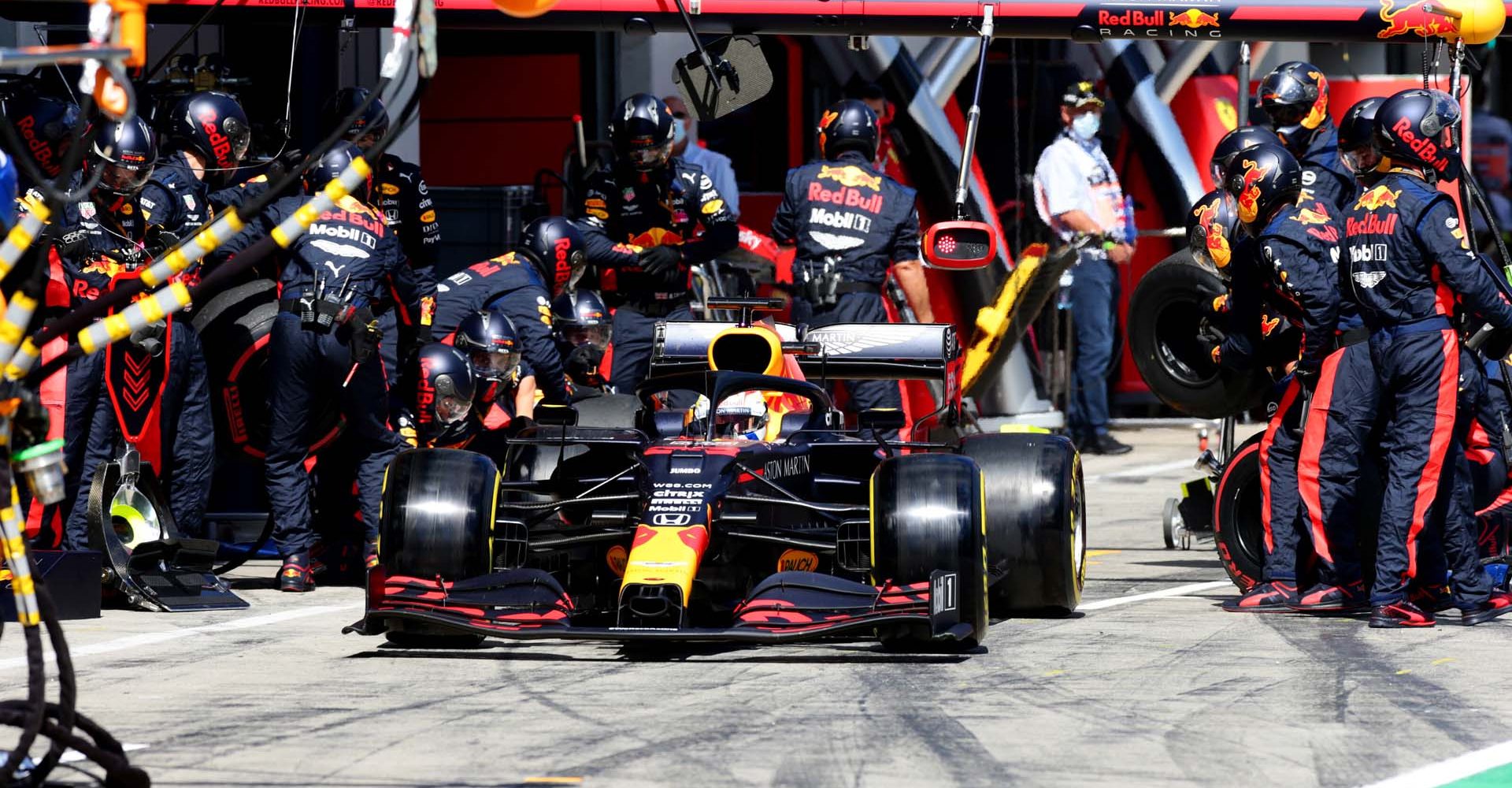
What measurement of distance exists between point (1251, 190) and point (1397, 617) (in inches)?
76.0

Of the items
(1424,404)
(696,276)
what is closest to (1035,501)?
(1424,404)

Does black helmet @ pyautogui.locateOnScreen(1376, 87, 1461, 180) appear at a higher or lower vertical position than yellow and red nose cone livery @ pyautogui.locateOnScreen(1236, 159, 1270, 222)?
higher

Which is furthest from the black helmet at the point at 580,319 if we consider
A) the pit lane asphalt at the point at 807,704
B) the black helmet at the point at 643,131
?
the pit lane asphalt at the point at 807,704

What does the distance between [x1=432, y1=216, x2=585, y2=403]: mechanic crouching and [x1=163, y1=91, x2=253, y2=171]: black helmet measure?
1.36 meters

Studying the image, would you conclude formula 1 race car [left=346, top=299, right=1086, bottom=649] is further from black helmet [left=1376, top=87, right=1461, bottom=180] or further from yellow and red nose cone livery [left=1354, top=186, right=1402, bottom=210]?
black helmet [left=1376, top=87, right=1461, bottom=180]

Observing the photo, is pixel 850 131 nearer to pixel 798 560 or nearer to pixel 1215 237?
pixel 1215 237

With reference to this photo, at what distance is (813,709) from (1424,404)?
10.9 ft

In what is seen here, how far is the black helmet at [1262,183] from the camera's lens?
968 cm

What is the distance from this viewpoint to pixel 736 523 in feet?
26.9

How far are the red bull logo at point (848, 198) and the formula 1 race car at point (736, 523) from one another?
2.35m

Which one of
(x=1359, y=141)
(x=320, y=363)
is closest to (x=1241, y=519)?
(x=1359, y=141)

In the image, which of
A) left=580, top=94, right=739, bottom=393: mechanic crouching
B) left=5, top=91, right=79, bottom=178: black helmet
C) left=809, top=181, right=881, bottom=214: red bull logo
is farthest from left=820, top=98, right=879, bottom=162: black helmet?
left=5, top=91, right=79, bottom=178: black helmet

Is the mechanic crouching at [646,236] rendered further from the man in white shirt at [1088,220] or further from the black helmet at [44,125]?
the man in white shirt at [1088,220]

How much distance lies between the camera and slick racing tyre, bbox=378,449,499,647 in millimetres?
8203
